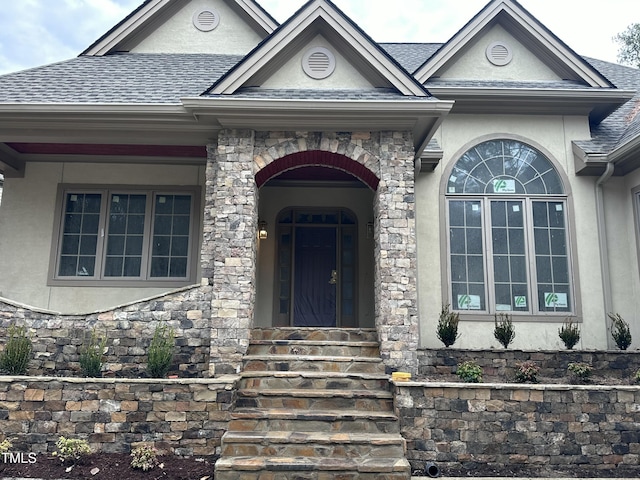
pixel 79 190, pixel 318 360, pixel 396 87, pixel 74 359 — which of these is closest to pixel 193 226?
pixel 79 190

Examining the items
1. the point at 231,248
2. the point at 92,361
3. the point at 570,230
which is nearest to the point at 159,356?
the point at 92,361

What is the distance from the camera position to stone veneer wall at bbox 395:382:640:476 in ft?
19.2

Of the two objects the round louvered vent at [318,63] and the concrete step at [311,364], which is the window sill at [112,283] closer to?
the concrete step at [311,364]

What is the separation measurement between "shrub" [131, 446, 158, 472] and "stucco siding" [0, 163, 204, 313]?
11.9ft

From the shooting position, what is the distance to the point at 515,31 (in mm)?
9281

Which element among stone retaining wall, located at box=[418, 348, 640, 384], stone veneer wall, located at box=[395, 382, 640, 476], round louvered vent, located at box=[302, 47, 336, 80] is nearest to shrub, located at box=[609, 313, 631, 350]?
stone retaining wall, located at box=[418, 348, 640, 384]

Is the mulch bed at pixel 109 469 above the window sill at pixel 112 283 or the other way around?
the other way around

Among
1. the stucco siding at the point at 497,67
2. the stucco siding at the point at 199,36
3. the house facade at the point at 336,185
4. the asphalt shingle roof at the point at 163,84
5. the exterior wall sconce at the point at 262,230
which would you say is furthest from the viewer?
the stucco siding at the point at 199,36

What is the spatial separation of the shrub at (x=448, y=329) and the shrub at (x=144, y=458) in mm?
4398

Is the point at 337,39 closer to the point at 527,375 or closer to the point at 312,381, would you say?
the point at 312,381

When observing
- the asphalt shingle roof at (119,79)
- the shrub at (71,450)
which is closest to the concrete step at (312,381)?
the shrub at (71,450)

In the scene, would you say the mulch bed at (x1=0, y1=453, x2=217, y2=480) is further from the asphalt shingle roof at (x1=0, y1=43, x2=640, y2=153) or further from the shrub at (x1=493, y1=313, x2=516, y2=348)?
the asphalt shingle roof at (x1=0, y1=43, x2=640, y2=153)

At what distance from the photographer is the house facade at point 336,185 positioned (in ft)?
24.0

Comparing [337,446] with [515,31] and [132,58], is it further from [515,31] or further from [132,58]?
[132,58]
